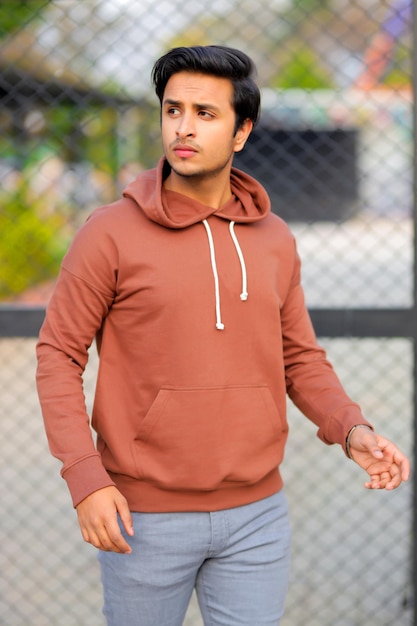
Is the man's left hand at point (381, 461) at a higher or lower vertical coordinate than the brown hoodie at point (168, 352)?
lower

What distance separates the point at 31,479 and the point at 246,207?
3.30 m

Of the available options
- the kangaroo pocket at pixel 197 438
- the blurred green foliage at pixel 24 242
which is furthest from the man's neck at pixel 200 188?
the blurred green foliage at pixel 24 242

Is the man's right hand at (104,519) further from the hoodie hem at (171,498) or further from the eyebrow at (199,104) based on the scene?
the eyebrow at (199,104)

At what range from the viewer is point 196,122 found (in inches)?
73.7

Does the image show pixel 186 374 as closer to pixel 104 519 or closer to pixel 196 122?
pixel 104 519

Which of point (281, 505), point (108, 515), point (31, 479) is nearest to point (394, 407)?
point (31, 479)

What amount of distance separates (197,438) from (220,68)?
79 cm

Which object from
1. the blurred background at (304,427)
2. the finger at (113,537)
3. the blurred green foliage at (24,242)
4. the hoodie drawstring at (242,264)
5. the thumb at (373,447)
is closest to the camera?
the finger at (113,537)

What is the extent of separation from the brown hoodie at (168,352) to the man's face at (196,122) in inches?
3.7

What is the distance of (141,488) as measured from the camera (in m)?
1.87

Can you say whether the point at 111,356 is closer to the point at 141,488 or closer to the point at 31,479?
the point at 141,488

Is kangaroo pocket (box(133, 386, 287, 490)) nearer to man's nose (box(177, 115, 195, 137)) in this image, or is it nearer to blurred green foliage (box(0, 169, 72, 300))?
man's nose (box(177, 115, 195, 137))

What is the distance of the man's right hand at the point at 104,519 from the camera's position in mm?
1651

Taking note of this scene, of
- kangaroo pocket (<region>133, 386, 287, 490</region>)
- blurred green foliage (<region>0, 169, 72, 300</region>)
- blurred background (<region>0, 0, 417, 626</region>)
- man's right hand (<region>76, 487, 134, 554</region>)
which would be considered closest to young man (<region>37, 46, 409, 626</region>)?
kangaroo pocket (<region>133, 386, 287, 490</region>)
